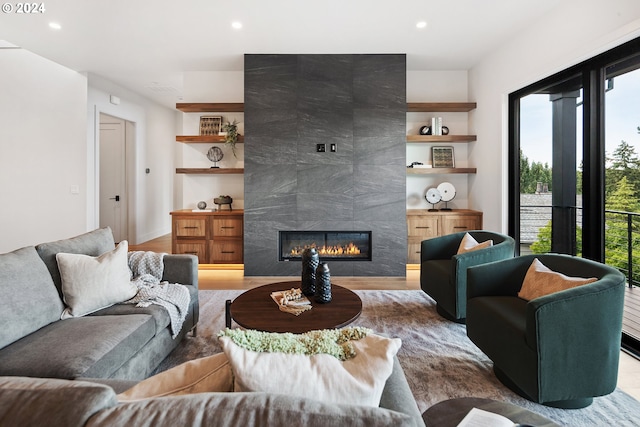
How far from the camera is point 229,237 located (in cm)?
479

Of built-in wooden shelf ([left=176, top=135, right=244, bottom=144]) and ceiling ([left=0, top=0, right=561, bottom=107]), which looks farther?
built-in wooden shelf ([left=176, top=135, right=244, bottom=144])

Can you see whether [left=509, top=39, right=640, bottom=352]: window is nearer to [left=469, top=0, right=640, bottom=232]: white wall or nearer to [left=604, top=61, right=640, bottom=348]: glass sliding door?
[left=604, top=61, right=640, bottom=348]: glass sliding door

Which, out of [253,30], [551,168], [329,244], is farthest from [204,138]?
[551,168]

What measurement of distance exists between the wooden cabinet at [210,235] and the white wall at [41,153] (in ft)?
5.08

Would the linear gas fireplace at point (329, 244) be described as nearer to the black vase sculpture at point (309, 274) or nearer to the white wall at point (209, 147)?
the white wall at point (209, 147)

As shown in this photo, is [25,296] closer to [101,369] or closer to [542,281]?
[101,369]

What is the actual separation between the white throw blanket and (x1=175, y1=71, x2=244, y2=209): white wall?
2599 mm

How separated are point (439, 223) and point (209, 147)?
11.5ft

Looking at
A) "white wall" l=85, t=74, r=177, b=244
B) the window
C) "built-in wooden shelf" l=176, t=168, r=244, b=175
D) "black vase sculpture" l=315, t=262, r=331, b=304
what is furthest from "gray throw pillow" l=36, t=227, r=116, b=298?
the window

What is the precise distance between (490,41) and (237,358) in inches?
182

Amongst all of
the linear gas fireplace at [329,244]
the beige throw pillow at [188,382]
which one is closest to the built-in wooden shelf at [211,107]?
the linear gas fireplace at [329,244]

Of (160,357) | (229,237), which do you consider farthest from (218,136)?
(160,357)

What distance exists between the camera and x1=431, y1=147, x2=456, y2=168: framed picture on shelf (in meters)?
5.10

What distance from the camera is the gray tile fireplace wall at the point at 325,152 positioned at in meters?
4.46
